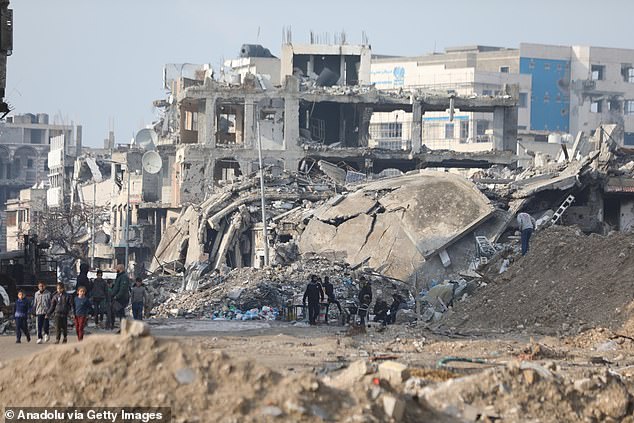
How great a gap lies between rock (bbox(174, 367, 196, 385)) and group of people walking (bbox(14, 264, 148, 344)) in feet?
32.4

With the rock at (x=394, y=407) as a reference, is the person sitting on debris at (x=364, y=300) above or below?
below

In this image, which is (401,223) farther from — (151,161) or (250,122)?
(151,161)

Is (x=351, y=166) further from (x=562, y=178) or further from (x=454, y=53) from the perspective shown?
(x=454, y=53)

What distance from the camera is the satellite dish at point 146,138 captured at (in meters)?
87.1

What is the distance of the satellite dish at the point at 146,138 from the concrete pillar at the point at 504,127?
77.0ft

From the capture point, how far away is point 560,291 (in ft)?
92.1

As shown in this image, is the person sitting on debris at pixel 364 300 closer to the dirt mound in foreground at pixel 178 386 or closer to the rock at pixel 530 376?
the rock at pixel 530 376

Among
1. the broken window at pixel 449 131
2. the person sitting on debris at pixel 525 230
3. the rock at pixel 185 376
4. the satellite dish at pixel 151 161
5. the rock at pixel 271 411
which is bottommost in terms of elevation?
the rock at pixel 271 411

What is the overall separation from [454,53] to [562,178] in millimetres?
85933

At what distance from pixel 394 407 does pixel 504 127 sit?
5937 centimetres

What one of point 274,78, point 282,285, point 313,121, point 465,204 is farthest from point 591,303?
point 274,78

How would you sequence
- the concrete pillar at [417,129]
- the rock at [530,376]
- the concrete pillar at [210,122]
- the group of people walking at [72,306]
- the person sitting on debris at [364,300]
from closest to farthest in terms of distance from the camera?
the rock at [530,376] < the group of people walking at [72,306] < the person sitting on debris at [364,300] < the concrete pillar at [210,122] < the concrete pillar at [417,129]

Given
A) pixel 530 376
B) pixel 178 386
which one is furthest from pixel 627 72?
pixel 178 386

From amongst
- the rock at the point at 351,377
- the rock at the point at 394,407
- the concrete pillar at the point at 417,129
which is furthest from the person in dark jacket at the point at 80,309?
the concrete pillar at the point at 417,129
